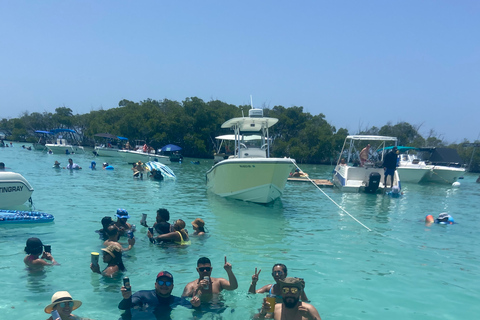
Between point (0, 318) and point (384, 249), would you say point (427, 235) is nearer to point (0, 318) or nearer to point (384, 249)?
point (384, 249)

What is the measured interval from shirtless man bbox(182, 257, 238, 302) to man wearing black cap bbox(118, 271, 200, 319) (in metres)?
0.28

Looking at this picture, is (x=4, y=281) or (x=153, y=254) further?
(x=153, y=254)

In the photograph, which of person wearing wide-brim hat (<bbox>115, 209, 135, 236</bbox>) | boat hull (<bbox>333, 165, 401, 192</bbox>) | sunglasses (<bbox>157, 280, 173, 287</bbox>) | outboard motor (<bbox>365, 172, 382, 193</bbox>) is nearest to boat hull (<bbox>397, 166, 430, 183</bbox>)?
boat hull (<bbox>333, 165, 401, 192</bbox>)

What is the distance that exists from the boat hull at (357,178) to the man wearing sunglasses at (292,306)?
694 inches

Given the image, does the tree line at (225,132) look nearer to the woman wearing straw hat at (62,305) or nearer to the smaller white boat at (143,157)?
the smaller white boat at (143,157)

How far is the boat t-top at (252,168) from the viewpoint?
1498 cm

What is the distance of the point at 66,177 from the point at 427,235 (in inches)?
780

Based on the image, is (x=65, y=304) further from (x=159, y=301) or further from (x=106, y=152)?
(x=106, y=152)

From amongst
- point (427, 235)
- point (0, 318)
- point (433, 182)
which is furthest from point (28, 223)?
point (433, 182)

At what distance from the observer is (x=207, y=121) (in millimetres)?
59656

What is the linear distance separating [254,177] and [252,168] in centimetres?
45

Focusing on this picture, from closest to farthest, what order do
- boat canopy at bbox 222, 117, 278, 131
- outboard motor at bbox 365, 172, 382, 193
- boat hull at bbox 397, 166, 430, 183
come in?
1. boat canopy at bbox 222, 117, 278, 131
2. outboard motor at bbox 365, 172, 382, 193
3. boat hull at bbox 397, 166, 430, 183

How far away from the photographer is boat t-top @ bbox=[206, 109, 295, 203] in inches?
590

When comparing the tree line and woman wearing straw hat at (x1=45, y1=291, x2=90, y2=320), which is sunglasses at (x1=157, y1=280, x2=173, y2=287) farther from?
the tree line
